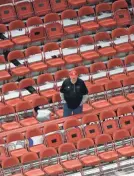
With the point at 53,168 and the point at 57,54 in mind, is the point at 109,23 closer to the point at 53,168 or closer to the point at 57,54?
the point at 57,54

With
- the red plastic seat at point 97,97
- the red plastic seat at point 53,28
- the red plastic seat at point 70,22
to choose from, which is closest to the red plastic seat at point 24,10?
the red plastic seat at point 53,28

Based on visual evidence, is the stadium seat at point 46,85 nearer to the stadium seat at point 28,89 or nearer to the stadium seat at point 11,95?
the stadium seat at point 28,89

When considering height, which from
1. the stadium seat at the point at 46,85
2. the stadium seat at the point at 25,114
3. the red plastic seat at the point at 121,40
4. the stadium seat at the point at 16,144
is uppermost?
the red plastic seat at the point at 121,40

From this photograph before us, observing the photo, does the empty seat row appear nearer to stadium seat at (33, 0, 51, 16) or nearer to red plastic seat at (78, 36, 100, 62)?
red plastic seat at (78, 36, 100, 62)

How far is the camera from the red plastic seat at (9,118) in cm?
1384

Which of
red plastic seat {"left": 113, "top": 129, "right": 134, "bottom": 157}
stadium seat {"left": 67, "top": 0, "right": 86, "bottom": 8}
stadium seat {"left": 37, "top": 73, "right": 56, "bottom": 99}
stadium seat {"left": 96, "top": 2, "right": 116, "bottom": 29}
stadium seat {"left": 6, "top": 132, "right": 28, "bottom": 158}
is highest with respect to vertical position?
stadium seat {"left": 67, "top": 0, "right": 86, "bottom": 8}

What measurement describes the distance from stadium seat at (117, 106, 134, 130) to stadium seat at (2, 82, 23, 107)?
1852 millimetres

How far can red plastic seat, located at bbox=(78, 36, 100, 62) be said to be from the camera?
15.5 metres

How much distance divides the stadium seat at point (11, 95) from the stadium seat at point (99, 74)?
1.50 m

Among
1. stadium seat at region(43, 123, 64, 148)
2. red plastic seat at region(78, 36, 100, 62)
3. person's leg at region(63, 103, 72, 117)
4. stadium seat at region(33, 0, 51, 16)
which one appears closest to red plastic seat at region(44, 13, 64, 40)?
stadium seat at region(33, 0, 51, 16)

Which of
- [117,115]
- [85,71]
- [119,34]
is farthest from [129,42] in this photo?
[117,115]

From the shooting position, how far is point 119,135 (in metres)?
13.5

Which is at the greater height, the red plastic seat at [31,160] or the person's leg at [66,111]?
the person's leg at [66,111]

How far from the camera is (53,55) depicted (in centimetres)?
1569
